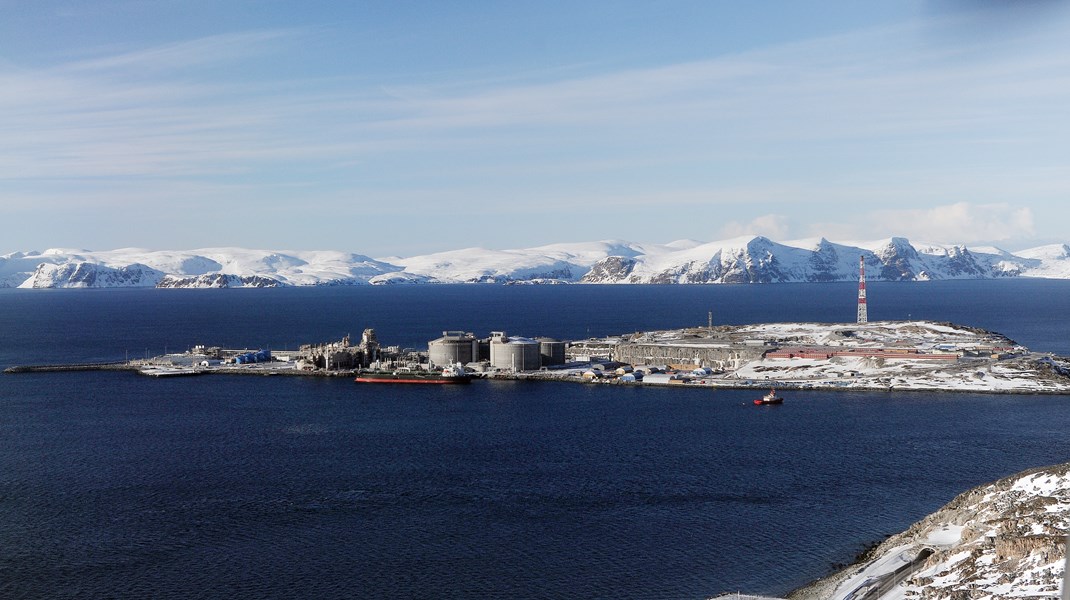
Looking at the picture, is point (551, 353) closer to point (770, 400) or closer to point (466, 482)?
point (770, 400)

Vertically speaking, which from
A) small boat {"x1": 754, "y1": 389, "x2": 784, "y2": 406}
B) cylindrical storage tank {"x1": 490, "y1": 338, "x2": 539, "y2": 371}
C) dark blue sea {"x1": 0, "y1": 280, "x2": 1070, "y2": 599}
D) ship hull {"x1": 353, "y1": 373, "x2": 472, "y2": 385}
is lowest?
dark blue sea {"x1": 0, "y1": 280, "x2": 1070, "y2": 599}

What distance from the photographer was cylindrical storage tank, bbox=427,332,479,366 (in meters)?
67.4

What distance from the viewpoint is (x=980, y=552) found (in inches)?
802

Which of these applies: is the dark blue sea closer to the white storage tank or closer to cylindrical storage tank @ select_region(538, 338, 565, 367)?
the white storage tank

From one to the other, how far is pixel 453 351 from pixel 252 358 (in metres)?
16.1

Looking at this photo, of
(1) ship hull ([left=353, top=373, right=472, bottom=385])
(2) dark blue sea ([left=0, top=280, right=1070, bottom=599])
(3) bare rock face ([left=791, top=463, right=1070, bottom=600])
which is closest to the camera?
(3) bare rock face ([left=791, top=463, right=1070, bottom=600])

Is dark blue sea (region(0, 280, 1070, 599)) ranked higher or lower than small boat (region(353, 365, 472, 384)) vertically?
lower

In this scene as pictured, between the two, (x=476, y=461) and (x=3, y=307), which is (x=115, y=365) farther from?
(x=3, y=307)

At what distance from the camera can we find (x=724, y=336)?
77312 millimetres

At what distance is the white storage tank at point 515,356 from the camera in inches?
2579

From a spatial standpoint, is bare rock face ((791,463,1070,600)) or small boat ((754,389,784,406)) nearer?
bare rock face ((791,463,1070,600))

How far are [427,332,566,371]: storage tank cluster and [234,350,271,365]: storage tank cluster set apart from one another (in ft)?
44.9


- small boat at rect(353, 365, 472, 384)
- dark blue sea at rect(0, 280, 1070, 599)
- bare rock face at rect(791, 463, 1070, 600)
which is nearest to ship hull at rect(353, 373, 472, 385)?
small boat at rect(353, 365, 472, 384)

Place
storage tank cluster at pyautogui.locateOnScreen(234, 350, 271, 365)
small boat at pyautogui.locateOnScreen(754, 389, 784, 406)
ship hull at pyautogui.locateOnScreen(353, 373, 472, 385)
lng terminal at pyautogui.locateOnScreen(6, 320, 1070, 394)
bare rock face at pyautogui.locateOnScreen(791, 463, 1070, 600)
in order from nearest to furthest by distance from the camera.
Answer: bare rock face at pyautogui.locateOnScreen(791, 463, 1070, 600) < small boat at pyautogui.locateOnScreen(754, 389, 784, 406) < lng terminal at pyautogui.locateOnScreen(6, 320, 1070, 394) < ship hull at pyautogui.locateOnScreen(353, 373, 472, 385) < storage tank cluster at pyautogui.locateOnScreen(234, 350, 271, 365)
